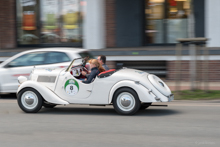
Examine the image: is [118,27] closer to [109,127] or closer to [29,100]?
[29,100]

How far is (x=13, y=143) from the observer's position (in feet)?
18.8

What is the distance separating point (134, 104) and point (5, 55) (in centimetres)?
972

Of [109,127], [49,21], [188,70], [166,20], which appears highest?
[49,21]

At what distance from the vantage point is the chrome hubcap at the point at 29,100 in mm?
8242

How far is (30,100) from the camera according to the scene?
8258mm

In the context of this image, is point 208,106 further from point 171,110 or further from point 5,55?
point 5,55

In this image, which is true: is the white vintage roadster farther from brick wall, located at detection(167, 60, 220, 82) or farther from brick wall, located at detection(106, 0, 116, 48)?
brick wall, located at detection(106, 0, 116, 48)

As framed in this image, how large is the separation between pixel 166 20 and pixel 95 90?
916 centimetres

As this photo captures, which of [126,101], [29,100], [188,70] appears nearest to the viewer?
[126,101]

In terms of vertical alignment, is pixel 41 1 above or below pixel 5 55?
above

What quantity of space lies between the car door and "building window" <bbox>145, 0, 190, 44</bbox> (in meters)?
6.87

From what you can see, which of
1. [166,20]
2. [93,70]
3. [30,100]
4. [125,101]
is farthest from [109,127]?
[166,20]

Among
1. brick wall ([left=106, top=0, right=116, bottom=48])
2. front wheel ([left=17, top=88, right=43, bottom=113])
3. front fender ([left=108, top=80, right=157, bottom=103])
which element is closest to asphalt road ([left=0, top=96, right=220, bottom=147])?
front wheel ([left=17, top=88, right=43, bottom=113])

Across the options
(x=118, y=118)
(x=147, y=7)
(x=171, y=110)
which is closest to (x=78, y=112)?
(x=118, y=118)
